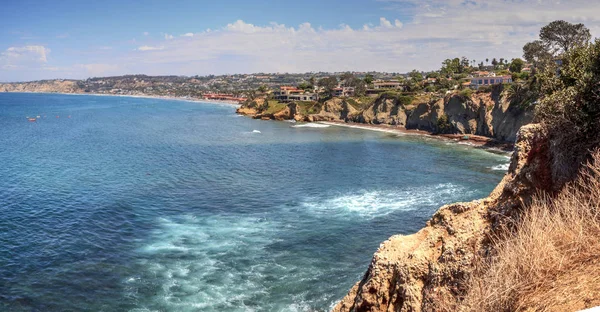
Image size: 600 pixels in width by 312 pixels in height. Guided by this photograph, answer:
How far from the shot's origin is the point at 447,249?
14367 millimetres

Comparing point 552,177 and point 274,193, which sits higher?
point 552,177

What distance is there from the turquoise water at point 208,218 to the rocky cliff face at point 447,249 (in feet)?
35.2

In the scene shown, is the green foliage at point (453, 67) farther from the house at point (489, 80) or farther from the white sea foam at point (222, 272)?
the white sea foam at point (222, 272)

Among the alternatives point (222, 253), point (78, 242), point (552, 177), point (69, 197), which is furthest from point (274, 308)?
point (69, 197)

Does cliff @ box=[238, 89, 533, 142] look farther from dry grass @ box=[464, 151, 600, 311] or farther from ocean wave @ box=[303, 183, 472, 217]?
dry grass @ box=[464, 151, 600, 311]

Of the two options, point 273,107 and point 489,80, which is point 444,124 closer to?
point 489,80

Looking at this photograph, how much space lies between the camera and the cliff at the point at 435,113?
286ft

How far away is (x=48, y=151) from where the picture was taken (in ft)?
269

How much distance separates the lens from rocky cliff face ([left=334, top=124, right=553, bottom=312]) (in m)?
13.7

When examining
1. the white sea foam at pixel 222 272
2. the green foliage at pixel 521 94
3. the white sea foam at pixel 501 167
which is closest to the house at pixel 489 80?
the green foliage at pixel 521 94

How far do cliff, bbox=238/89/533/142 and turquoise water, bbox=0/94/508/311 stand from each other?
447 inches

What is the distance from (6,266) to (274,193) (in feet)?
87.1

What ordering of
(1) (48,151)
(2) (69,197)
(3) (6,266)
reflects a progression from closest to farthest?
1. (3) (6,266)
2. (2) (69,197)
3. (1) (48,151)

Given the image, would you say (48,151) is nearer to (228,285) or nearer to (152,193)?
(152,193)
